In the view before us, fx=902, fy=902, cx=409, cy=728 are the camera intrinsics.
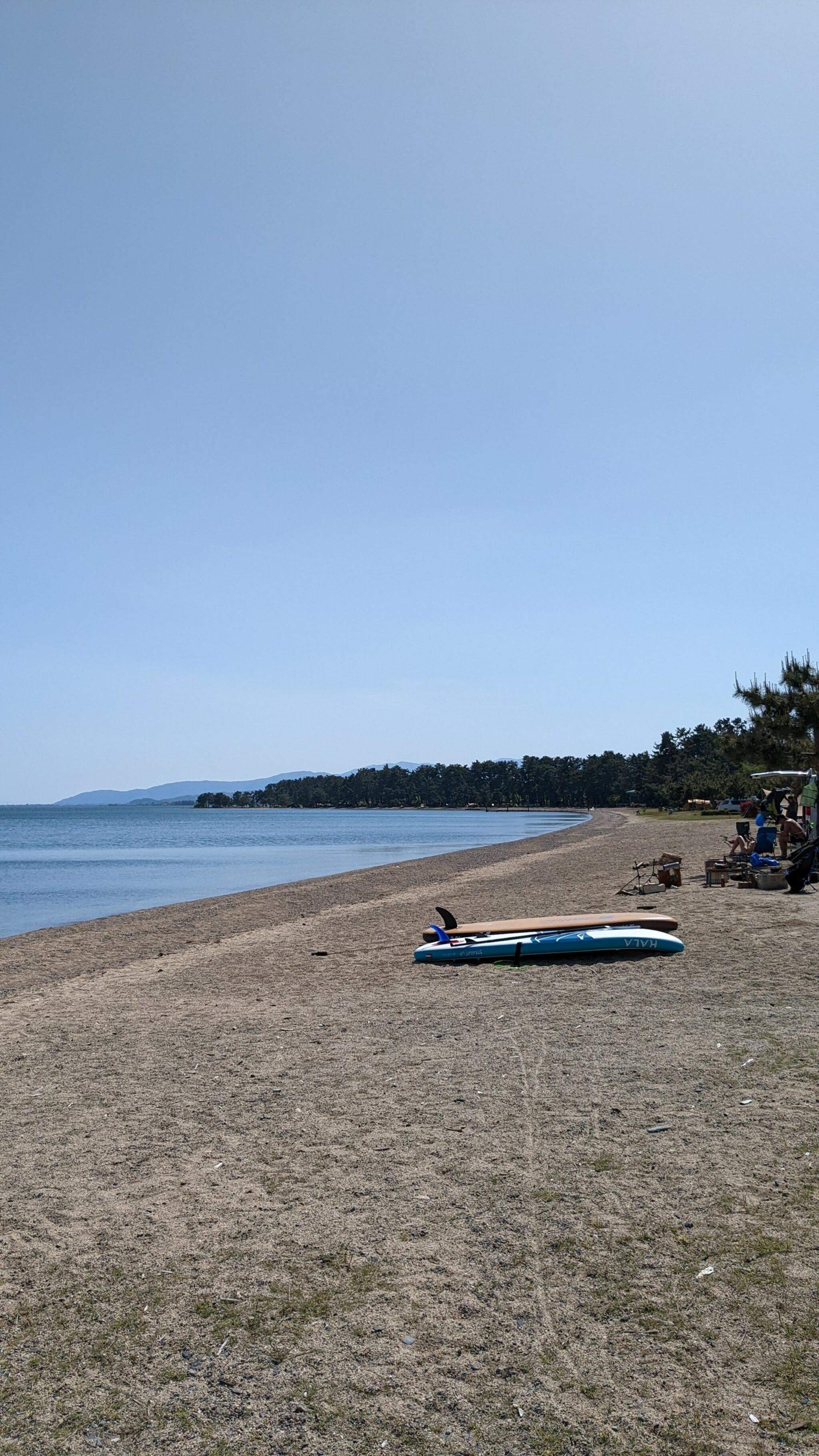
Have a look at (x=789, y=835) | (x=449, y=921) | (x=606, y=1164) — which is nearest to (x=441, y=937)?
(x=449, y=921)

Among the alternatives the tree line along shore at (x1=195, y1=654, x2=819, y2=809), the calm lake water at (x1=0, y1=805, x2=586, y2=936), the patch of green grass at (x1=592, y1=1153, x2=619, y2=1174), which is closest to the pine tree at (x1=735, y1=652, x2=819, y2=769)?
the tree line along shore at (x1=195, y1=654, x2=819, y2=809)

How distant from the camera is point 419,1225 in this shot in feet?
15.4

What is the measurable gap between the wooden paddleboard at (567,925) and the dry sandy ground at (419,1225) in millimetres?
2673

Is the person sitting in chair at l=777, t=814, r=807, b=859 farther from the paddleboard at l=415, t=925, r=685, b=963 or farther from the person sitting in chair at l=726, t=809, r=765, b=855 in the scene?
the paddleboard at l=415, t=925, r=685, b=963

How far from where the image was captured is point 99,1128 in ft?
20.9

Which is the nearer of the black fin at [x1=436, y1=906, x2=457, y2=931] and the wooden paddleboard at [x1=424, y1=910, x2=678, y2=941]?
the wooden paddleboard at [x1=424, y1=910, x2=678, y2=941]

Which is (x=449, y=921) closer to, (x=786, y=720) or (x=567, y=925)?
(x=567, y=925)

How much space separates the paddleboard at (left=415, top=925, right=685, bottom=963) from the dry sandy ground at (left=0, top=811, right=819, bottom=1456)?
194 centimetres

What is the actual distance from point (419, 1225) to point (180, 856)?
168 ft

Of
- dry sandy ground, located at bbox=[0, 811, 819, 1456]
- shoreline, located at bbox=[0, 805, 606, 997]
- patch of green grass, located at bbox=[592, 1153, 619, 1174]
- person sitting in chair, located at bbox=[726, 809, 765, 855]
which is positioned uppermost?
person sitting in chair, located at bbox=[726, 809, 765, 855]

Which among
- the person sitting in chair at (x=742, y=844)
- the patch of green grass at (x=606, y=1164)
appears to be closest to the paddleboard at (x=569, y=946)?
the patch of green grass at (x=606, y=1164)

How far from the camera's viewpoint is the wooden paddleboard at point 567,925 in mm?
12836

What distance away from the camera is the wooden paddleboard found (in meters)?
12.8

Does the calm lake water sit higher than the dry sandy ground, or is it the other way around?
the dry sandy ground
